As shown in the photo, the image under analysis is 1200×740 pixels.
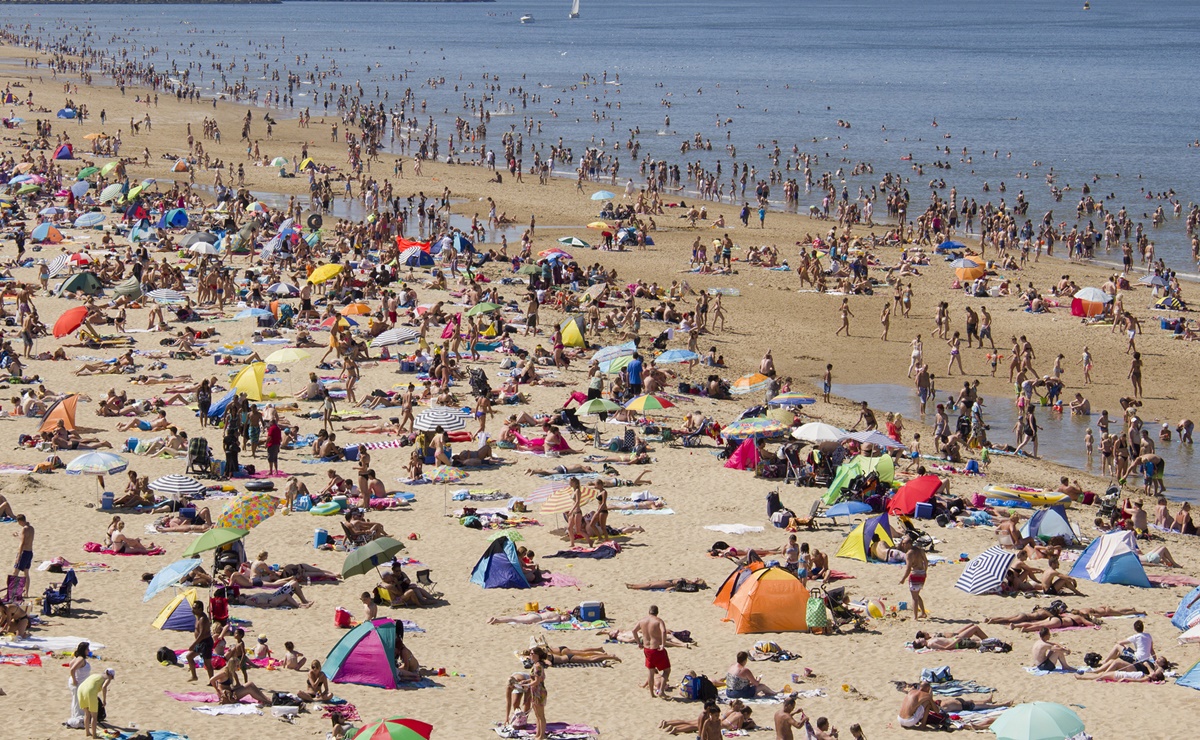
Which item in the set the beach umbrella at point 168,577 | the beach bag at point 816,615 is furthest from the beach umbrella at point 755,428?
the beach umbrella at point 168,577

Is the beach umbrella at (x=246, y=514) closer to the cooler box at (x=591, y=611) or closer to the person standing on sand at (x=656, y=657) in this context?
the cooler box at (x=591, y=611)

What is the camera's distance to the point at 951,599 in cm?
1628

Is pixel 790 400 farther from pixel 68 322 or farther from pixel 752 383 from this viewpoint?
pixel 68 322

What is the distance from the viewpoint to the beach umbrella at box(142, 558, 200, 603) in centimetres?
1481

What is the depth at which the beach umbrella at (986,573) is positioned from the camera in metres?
16.4

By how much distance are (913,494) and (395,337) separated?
1240 cm

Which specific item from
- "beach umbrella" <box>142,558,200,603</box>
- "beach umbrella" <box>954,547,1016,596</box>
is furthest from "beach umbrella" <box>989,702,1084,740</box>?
"beach umbrella" <box>142,558,200,603</box>

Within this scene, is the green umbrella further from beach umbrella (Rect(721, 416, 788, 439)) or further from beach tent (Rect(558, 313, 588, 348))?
beach tent (Rect(558, 313, 588, 348))

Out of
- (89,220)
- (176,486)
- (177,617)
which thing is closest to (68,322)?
(176,486)

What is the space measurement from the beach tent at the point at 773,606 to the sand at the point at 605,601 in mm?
198

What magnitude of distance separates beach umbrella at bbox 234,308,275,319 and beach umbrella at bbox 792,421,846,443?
1371cm

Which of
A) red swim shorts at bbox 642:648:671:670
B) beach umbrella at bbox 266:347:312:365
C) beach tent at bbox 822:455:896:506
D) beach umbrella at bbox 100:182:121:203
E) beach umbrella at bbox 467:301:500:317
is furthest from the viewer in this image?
beach umbrella at bbox 100:182:121:203

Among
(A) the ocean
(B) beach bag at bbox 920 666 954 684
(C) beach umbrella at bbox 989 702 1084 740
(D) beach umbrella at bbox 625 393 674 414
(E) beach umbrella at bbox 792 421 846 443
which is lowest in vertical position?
(B) beach bag at bbox 920 666 954 684

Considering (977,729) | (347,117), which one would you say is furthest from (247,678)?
(347,117)
